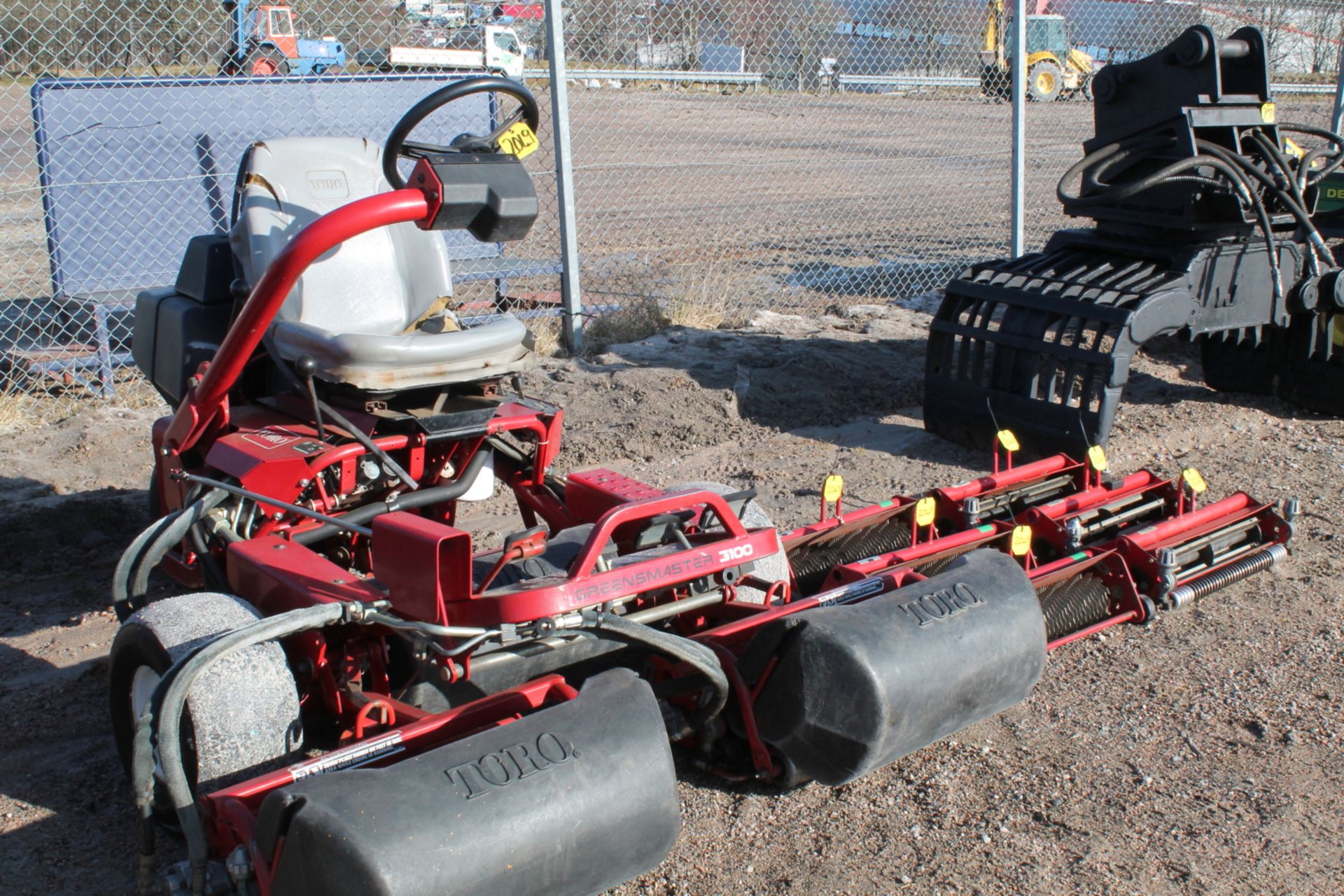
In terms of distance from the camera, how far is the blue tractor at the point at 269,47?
915 cm

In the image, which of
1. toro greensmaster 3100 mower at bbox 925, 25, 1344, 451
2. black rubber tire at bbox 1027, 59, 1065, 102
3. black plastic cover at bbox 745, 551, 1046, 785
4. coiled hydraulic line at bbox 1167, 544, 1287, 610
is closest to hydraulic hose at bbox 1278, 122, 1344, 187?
toro greensmaster 3100 mower at bbox 925, 25, 1344, 451

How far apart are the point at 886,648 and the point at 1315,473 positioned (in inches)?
143

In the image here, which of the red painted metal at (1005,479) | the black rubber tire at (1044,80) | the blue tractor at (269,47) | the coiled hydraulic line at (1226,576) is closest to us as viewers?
the coiled hydraulic line at (1226,576)

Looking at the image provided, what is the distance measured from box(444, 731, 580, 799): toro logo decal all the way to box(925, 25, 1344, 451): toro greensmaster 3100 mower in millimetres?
3514

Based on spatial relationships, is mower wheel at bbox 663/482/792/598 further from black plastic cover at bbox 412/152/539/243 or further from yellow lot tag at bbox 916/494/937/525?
black plastic cover at bbox 412/152/539/243

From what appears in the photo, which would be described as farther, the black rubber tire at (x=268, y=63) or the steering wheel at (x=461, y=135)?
the black rubber tire at (x=268, y=63)

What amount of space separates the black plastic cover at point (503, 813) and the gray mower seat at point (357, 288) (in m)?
1.25

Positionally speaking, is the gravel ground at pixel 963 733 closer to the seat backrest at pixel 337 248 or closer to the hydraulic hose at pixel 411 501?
the hydraulic hose at pixel 411 501

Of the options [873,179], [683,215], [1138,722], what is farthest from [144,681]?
[873,179]

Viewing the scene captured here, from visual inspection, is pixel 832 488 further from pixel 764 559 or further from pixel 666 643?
pixel 666 643

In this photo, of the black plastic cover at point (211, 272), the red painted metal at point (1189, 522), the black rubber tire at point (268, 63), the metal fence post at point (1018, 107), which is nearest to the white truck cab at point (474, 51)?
the black rubber tire at point (268, 63)

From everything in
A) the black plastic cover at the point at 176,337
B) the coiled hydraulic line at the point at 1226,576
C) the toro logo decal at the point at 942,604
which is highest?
the black plastic cover at the point at 176,337

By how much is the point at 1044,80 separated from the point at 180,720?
24.4 meters

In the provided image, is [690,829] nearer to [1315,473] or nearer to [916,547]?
[916,547]
